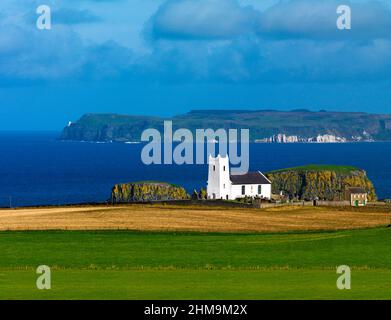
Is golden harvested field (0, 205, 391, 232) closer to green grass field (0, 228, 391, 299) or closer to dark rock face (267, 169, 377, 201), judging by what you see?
green grass field (0, 228, 391, 299)

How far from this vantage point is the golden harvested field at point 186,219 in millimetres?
70438

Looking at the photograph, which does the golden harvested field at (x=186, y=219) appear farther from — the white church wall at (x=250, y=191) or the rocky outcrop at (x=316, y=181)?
the rocky outcrop at (x=316, y=181)

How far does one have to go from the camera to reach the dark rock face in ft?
516

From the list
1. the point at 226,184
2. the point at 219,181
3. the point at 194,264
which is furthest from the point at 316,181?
the point at 194,264

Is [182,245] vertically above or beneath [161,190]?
beneath

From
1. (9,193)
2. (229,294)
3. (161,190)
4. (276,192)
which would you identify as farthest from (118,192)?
(229,294)

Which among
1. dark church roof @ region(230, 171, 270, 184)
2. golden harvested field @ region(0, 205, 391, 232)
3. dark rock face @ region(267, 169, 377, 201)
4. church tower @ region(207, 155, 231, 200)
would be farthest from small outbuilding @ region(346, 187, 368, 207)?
dark rock face @ region(267, 169, 377, 201)

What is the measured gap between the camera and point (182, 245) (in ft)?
186

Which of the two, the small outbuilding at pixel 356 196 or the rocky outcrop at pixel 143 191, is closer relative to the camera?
the small outbuilding at pixel 356 196

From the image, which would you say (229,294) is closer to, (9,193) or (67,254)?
(67,254)

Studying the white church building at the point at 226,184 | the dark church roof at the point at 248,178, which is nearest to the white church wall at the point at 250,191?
the white church building at the point at 226,184

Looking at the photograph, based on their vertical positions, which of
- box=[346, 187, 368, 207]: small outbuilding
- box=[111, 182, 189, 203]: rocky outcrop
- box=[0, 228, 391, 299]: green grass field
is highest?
box=[111, 182, 189, 203]: rocky outcrop

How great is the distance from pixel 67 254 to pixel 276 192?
106561mm

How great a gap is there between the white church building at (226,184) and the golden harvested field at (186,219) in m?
23.6
